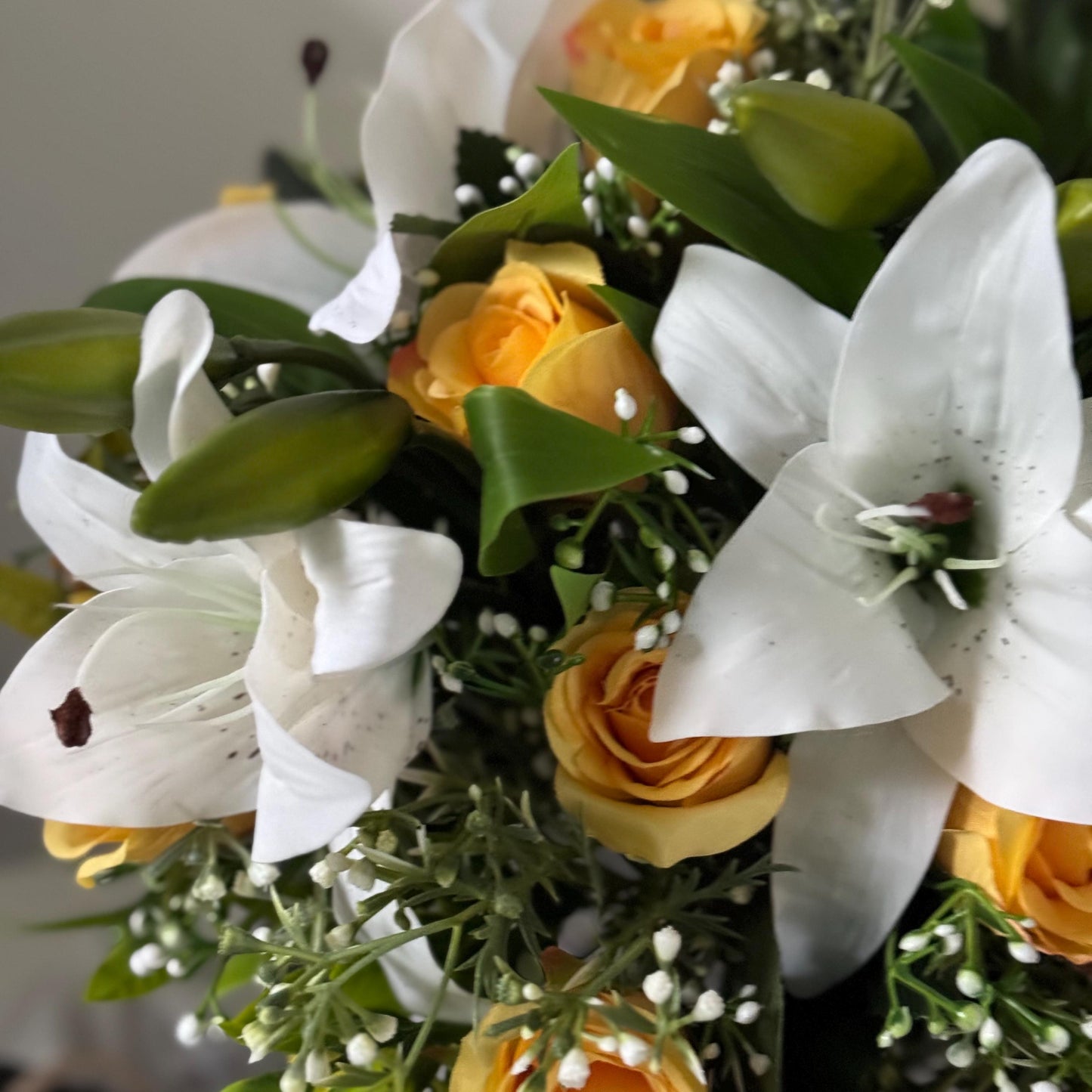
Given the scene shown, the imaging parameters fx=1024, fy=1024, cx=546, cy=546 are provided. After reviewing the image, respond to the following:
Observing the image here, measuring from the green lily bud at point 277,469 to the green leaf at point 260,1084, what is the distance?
0.89ft

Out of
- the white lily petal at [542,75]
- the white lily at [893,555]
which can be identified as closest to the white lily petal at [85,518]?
the white lily at [893,555]

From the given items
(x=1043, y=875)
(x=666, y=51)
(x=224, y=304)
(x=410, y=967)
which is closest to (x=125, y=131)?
(x=224, y=304)

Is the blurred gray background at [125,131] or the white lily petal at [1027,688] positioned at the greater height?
the blurred gray background at [125,131]

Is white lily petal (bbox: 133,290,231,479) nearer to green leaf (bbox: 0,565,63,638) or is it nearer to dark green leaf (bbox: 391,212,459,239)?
dark green leaf (bbox: 391,212,459,239)

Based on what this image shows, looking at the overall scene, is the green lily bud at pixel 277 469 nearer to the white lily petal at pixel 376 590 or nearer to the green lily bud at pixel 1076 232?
the white lily petal at pixel 376 590

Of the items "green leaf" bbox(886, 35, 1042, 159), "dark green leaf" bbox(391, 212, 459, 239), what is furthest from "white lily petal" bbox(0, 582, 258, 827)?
"green leaf" bbox(886, 35, 1042, 159)

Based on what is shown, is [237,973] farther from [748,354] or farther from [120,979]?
[748,354]

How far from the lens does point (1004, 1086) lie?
421 millimetres

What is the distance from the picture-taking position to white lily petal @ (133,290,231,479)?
390 mm

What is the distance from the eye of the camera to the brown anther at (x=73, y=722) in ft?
1.36

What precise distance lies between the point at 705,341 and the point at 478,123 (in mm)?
269

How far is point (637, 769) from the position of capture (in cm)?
44

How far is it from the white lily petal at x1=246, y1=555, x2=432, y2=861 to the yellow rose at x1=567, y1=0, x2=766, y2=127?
0.35 meters

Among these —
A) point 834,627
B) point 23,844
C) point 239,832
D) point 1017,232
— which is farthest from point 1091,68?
point 23,844
